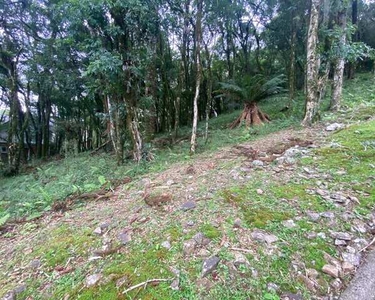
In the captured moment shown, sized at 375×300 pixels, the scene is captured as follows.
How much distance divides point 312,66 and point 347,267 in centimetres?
522

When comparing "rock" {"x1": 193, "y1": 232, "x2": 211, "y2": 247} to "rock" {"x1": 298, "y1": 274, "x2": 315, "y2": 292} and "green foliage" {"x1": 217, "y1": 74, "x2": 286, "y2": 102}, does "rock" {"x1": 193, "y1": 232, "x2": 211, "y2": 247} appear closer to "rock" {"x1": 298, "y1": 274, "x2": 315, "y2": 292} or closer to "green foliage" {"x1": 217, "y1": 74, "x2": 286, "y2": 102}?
"rock" {"x1": 298, "y1": 274, "x2": 315, "y2": 292}

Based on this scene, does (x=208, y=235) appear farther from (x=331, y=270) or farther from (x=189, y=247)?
Result: (x=331, y=270)

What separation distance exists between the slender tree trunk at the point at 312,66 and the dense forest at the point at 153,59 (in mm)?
25

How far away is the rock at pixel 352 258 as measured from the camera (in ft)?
7.12

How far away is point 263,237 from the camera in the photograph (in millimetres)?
2441

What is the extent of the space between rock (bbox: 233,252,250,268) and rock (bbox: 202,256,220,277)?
162mm

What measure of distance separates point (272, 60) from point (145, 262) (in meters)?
17.5

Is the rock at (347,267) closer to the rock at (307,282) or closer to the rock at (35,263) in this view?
the rock at (307,282)

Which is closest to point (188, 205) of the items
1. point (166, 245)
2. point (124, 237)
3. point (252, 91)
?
point (166, 245)

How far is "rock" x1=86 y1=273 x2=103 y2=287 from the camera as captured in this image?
2.13 meters

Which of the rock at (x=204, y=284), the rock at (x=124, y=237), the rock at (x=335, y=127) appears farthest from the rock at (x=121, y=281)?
the rock at (x=335, y=127)

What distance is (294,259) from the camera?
2.18 m

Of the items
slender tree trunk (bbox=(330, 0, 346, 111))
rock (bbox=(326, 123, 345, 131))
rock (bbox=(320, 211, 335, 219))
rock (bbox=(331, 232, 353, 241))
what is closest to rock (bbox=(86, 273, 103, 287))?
rock (bbox=(331, 232, 353, 241))

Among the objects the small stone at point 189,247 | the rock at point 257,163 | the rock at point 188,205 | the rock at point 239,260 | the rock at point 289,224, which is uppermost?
the rock at point 257,163
